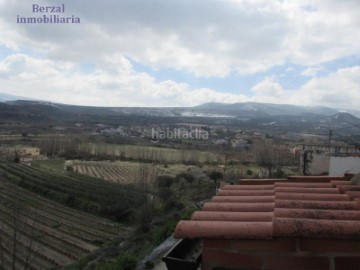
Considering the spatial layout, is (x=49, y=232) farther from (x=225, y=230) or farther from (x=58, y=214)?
(x=225, y=230)

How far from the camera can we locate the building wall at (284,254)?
2.40 metres

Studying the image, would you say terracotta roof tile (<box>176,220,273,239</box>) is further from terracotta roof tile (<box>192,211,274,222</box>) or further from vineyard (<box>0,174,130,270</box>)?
vineyard (<box>0,174,130,270</box>)

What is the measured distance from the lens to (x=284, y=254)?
8.02ft

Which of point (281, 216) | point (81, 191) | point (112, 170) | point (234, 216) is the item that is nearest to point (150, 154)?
point (112, 170)

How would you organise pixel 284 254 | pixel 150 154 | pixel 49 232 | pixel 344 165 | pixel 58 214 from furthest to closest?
pixel 150 154 < pixel 58 214 < pixel 49 232 < pixel 344 165 < pixel 284 254

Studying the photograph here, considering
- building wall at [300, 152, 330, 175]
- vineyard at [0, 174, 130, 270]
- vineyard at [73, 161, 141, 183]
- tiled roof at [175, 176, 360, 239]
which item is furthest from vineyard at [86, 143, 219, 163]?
tiled roof at [175, 176, 360, 239]

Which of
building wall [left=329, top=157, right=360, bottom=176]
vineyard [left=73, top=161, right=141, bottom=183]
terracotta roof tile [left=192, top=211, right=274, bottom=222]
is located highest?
terracotta roof tile [left=192, top=211, right=274, bottom=222]

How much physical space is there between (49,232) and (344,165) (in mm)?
23278

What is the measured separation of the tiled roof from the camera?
2406 mm

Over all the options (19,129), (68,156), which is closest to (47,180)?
(68,156)

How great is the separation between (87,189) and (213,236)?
4033 centimetres

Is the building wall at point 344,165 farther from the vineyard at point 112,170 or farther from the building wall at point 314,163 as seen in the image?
the vineyard at point 112,170

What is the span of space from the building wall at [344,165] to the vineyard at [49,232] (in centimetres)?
1371

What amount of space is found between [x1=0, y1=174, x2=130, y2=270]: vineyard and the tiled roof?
16404 millimetres
